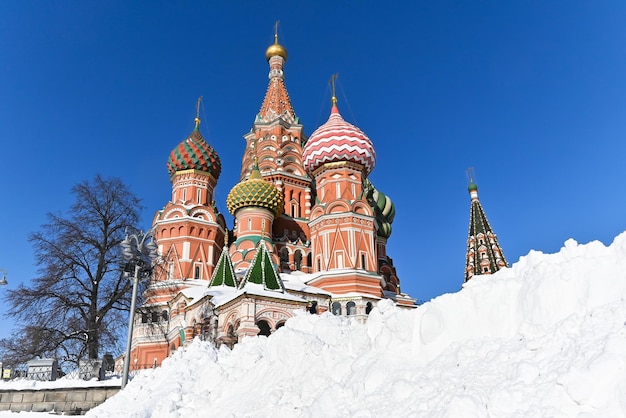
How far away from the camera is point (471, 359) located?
5.73 metres

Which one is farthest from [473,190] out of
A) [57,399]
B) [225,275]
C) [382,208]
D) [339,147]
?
[57,399]

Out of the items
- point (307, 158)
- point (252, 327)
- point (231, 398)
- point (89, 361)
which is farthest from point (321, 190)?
Result: point (231, 398)

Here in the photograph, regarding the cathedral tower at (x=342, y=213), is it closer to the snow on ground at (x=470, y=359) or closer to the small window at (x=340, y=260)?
the small window at (x=340, y=260)

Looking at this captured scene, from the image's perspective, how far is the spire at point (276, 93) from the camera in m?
36.9

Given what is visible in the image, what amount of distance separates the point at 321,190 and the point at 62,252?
15.9 metres

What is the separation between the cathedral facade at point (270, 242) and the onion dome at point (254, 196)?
2.2 inches

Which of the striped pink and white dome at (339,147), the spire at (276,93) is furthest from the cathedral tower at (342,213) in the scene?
the spire at (276,93)

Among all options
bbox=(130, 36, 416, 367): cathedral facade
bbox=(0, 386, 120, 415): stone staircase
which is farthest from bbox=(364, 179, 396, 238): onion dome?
bbox=(0, 386, 120, 415): stone staircase

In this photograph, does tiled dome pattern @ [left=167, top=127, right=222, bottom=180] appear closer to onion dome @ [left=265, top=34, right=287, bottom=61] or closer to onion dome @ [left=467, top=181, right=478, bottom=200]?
onion dome @ [left=265, top=34, right=287, bottom=61]

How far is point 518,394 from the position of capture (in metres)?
4.70

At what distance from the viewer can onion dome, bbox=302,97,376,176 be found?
2908 cm

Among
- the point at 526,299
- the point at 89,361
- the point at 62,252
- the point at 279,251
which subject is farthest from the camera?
the point at 279,251

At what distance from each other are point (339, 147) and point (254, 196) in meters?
5.53

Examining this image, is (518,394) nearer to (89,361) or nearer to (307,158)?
(89,361)
